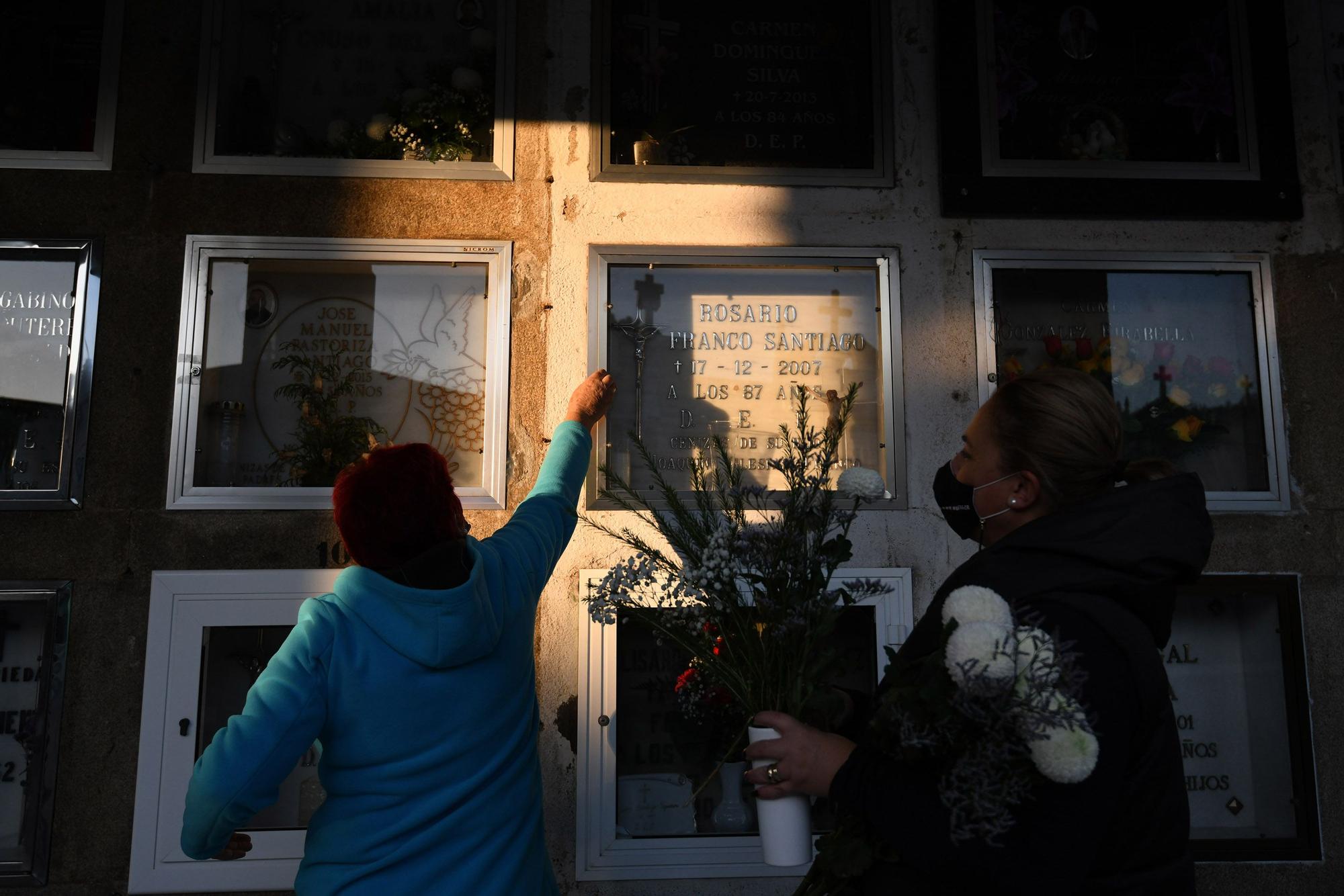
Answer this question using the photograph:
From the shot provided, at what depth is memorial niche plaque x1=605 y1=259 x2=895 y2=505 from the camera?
319 centimetres

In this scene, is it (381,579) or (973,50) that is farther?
(973,50)

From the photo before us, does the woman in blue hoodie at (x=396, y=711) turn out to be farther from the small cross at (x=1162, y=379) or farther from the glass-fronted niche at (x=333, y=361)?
the small cross at (x=1162, y=379)

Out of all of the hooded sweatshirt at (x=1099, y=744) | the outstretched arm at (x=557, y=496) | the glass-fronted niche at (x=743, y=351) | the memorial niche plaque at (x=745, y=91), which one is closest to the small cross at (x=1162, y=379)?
the glass-fronted niche at (x=743, y=351)

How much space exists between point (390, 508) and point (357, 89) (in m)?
2.11

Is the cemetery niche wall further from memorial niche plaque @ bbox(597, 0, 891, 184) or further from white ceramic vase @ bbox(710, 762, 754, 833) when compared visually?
white ceramic vase @ bbox(710, 762, 754, 833)

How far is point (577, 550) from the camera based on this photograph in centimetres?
306

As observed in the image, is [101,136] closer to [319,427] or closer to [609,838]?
[319,427]

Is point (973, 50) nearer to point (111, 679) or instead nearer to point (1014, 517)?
point (1014, 517)

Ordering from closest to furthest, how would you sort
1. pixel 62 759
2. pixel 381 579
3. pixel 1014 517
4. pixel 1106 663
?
pixel 1106 663
pixel 1014 517
pixel 381 579
pixel 62 759

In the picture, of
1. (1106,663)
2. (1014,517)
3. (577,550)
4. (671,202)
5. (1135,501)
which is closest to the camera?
(1106,663)

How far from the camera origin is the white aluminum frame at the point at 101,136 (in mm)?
3141

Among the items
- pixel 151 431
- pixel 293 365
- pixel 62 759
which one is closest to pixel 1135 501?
pixel 293 365

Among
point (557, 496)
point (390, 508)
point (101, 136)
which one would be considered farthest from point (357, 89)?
point (390, 508)

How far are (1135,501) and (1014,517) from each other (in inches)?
9.0
